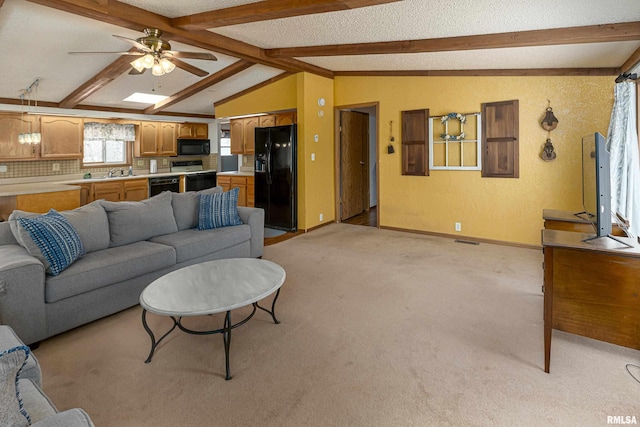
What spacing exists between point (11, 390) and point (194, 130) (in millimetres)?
8187

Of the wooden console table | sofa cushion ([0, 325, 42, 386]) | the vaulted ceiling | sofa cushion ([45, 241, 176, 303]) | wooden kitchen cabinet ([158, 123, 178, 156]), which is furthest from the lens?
wooden kitchen cabinet ([158, 123, 178, 156])

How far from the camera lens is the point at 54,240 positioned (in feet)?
8.61

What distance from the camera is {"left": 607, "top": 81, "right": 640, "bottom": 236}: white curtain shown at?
329cm

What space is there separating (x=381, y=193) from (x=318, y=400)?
4.49m

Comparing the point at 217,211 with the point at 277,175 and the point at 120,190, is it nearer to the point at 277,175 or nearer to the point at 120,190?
the point at 277,175

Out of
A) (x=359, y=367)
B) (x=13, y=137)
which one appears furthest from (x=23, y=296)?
(x=13, y=137)

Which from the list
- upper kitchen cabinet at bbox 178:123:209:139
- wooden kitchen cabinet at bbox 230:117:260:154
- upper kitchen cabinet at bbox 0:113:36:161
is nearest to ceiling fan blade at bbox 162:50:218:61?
wooden kitchen cabinet at bbox 230:117:260:154

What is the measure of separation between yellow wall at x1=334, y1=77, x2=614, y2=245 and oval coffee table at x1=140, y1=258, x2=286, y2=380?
355cm

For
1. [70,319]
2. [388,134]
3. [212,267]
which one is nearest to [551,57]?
[388,134]

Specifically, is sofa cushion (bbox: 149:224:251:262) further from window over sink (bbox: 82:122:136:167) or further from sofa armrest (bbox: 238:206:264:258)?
window over sink (bbox: 82:122:136:167)

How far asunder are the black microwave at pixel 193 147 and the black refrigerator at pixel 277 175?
260 cm

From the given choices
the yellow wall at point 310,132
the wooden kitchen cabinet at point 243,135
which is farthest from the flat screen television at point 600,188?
the wooden kitchen cabinet at point 243,135

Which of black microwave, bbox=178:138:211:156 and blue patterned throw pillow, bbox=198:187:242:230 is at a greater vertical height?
black microwave, bbox=178:138:211:156

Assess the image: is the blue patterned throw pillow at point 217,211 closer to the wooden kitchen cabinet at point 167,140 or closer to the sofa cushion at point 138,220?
the sofa cushion at point 138,220
